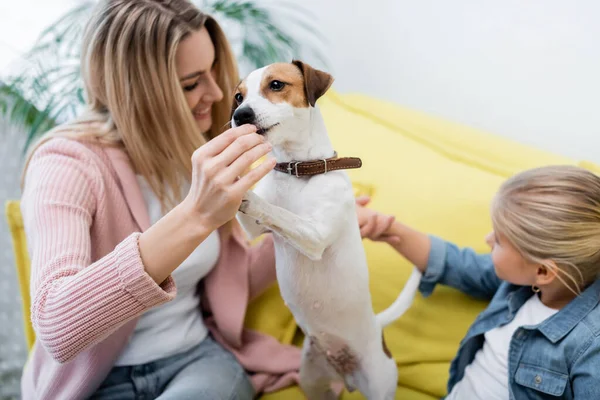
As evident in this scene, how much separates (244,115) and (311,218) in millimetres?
153

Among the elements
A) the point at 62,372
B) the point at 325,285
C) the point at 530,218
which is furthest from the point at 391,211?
the point at 62,372

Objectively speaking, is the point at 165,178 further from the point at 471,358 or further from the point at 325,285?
the point at 471,358

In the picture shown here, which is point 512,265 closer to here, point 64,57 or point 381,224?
point 381,224

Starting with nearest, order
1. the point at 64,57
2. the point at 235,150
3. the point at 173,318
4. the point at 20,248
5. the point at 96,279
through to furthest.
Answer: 1. the point at 235,150
2. the point at 96,279
3. the point at 173,318
4. the point at 20,248
5. the point at 64,57

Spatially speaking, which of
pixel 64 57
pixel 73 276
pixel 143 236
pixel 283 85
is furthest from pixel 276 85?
pixel 64 57

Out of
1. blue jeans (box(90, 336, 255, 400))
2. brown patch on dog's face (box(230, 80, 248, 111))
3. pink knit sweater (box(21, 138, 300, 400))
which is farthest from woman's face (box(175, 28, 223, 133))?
blue jeans (box(90, 336, 255, 400))

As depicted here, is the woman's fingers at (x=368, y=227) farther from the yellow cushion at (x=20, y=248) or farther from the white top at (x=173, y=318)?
the yellow cushion at (x=20, y=248)

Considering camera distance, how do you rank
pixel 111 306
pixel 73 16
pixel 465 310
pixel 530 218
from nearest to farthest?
pixel 111 306
pixel 530 218
pixel 465 310
pixel 73 16

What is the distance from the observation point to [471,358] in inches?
38.7

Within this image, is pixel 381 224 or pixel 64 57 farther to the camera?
pixel 64 57

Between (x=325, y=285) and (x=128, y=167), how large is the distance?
1.55ft

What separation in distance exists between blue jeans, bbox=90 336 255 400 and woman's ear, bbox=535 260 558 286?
0.60 meters

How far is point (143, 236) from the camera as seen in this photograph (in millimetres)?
683

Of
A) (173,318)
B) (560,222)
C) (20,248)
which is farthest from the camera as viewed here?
(20,248)
